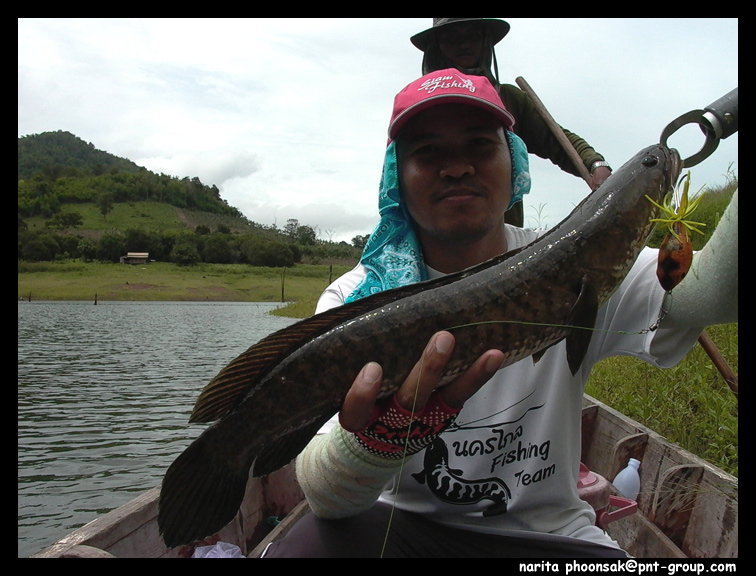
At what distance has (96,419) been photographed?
1392 cm

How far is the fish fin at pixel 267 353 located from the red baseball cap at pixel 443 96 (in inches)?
41.0

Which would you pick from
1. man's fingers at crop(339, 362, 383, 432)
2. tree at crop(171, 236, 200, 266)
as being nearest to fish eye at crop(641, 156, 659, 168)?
man's fingers at crop(339, 362, 383, 432)

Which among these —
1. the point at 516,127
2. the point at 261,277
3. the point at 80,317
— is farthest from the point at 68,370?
the point at 261,277

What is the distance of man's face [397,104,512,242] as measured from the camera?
2.54 metres

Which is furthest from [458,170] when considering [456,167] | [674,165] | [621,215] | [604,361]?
[604,361]

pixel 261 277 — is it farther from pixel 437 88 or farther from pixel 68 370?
pixel 437 88

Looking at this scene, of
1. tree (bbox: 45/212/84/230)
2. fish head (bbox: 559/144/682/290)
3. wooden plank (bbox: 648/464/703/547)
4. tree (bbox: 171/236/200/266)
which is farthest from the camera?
tree (bbox: 45/212/84/230)

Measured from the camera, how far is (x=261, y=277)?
94.8 m

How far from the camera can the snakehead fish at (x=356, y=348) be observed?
1900 mm

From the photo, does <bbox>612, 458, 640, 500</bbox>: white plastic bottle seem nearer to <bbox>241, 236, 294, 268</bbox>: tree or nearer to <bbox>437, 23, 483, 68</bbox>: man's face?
<bbox>437, 23, 483, 68</bbox>: man's face

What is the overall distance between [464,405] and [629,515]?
2622 millimetres

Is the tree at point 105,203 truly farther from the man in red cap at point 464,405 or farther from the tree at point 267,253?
the man in red cap at point 464,405

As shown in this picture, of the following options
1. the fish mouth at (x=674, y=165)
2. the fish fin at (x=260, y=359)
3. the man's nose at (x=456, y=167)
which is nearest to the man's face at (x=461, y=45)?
the man's nose at (x=456, y=167)

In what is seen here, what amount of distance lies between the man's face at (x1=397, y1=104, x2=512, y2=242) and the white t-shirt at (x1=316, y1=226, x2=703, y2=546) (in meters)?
0.78
